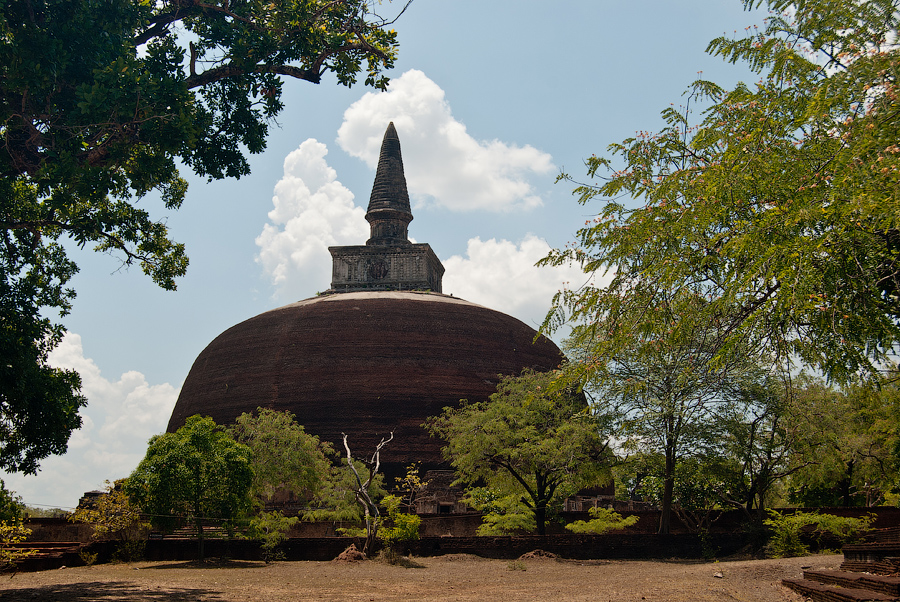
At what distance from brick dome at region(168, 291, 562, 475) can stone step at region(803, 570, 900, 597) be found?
70.7 feet

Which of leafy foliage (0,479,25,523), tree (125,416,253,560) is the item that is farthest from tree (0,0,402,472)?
tree (125,416,253,560)

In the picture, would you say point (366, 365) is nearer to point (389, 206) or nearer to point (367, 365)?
point (367, 365)

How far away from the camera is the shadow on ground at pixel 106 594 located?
30.2 feet

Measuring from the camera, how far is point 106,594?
32.5 feet

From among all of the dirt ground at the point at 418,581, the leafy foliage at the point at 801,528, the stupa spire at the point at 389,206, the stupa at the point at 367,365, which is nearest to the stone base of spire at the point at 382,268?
the stupa spire at the point at 389,206

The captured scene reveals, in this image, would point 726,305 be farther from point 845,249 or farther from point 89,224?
point 89,224

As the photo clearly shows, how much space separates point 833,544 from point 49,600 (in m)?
16.2

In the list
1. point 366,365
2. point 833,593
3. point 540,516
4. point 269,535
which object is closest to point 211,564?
point 269,535

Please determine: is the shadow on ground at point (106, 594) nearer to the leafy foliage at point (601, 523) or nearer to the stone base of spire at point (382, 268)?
the leafy foliage at point (601, 523)

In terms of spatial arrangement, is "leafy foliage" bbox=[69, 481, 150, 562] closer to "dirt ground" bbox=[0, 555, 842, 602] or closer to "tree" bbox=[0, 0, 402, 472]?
"dirt ground" bbox=[0, 555, 842, 602]

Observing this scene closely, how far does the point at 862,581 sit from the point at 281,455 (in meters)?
19.0

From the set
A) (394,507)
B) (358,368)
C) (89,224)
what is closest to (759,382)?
(394,507)

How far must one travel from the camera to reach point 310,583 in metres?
12.0

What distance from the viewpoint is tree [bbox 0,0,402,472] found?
994 cm
